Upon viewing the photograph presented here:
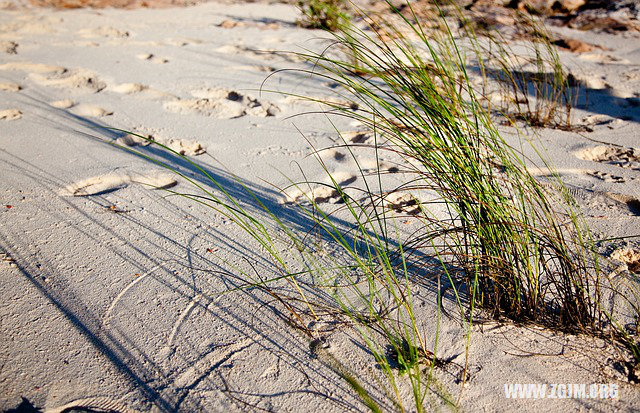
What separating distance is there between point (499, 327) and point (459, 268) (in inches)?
6.8

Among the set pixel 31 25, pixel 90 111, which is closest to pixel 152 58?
pixel 90 111

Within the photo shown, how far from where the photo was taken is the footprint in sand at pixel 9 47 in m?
2.89

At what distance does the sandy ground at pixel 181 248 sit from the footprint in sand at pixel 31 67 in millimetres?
22

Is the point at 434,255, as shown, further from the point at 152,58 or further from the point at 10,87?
the point at 152,58

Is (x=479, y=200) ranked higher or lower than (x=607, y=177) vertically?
higher

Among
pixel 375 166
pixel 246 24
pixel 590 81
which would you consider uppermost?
pixel 246 24

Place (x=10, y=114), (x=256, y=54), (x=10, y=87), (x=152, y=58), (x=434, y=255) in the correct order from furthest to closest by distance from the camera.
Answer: (x=256, y=54) → (x=152, y=58) → (x=10, y=87) → (x=10, y=114) → (x=434, y=255)

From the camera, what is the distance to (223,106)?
234 cm

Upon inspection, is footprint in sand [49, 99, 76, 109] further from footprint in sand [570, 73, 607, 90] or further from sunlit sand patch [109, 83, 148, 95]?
footprint in sand [570, 73, 607, 90]

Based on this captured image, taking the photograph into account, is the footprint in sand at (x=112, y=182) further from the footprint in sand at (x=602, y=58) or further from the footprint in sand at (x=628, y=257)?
the footprint in sand at (x=602, y=58)

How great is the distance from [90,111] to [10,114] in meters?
0.34

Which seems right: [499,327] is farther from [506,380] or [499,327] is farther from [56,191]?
[56,191]

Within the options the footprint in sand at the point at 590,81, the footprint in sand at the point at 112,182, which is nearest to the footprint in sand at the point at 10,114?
the footprint in sand at the point at 112,182

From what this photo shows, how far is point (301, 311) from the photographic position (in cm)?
116
